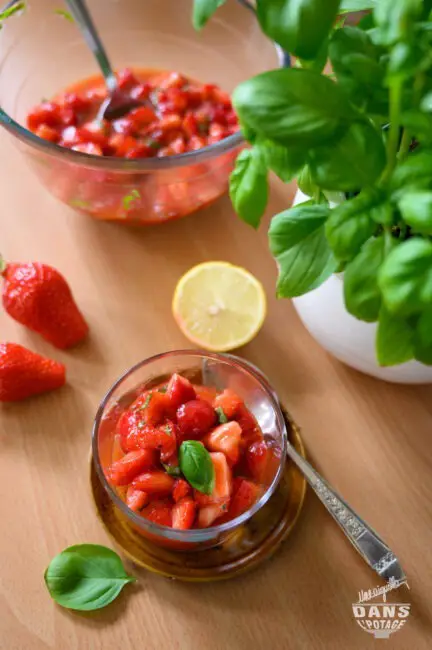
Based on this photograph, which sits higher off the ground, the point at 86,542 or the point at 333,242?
the point at 333,242

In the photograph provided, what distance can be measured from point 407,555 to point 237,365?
1.17ft

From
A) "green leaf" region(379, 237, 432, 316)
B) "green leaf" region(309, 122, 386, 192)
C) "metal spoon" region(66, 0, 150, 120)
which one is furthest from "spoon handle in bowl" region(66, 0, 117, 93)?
"green leaf" region(379, 237, 432, 316)

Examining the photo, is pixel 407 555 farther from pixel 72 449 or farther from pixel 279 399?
pixel 72 449

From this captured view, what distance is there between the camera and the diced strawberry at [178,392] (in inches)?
36.9

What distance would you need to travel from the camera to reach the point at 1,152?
1.29 meters

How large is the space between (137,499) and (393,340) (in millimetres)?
413

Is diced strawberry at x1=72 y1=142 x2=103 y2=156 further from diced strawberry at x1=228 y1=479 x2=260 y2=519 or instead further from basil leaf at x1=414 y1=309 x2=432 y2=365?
basil leaf at x1=414 y1=309 x2=432 y2=365

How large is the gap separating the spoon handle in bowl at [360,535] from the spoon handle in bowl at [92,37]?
798 mm

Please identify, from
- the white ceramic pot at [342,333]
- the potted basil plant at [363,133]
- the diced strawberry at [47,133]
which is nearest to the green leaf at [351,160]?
the potted basil plant at [363,133]

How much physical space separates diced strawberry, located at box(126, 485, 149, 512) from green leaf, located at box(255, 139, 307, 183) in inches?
17.9

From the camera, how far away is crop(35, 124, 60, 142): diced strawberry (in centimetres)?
117

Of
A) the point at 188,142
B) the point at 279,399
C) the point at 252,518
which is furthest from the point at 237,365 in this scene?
the point at 188,142

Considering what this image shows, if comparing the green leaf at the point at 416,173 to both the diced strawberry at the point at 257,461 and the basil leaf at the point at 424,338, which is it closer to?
the basil leaf at the point at 424,338

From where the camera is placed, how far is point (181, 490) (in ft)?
2.86
